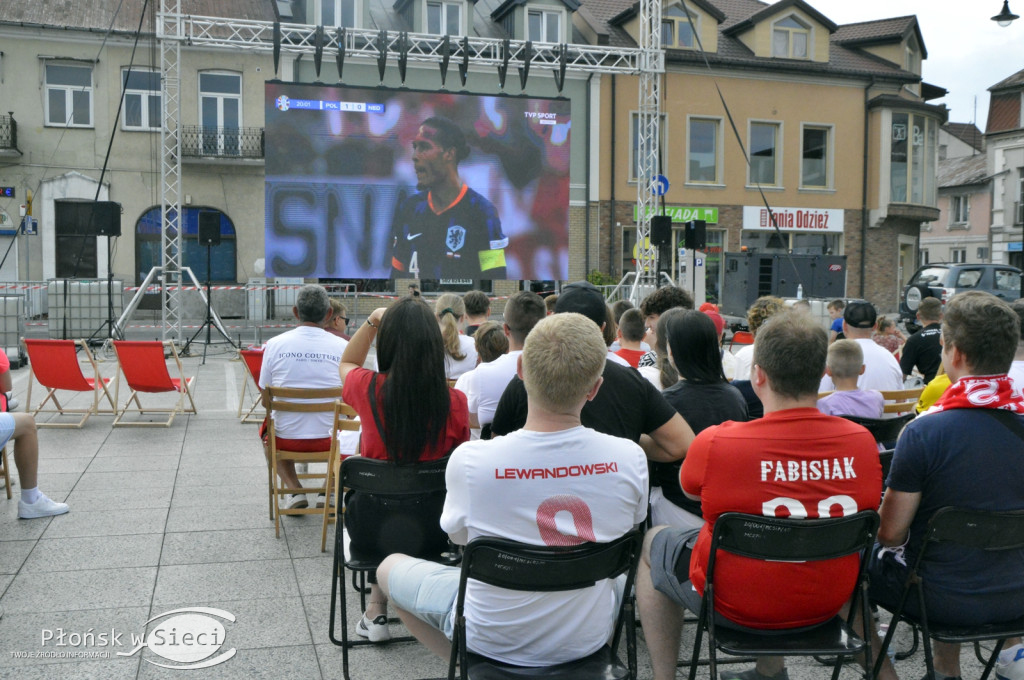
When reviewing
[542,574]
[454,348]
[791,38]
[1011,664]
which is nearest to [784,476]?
[542,574]

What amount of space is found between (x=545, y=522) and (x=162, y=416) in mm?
7576

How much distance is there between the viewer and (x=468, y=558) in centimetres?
244

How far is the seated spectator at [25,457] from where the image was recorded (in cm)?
515

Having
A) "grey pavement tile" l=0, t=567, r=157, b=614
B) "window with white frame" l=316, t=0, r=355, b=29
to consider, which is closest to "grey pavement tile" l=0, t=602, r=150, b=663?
"grey pavement tile" l=0, t=567, r=157, b=614

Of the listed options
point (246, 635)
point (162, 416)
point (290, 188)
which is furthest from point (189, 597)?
point (290, 188)

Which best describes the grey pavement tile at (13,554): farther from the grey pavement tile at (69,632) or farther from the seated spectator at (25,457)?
the grey pavement tile at (69,632)

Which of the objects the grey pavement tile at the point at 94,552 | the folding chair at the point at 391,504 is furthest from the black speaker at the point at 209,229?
the folding chair at the point at 391,504

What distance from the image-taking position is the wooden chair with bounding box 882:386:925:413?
5.23 metres

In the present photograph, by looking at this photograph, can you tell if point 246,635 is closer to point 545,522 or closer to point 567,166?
point 545,522

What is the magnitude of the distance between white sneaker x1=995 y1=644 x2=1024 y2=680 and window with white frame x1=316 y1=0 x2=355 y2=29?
75.8 ft

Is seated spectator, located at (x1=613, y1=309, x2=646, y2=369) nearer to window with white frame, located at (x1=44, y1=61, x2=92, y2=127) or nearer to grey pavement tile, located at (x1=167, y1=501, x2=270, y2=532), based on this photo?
grey pavement tile, located at (x1=167, y1=501, x2=270, y2=532)

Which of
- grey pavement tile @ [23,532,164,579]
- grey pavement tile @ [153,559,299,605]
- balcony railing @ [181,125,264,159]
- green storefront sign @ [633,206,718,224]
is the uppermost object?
balcony railing @ [181,125,264,159]

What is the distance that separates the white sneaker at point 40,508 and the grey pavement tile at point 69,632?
1536 millimetres

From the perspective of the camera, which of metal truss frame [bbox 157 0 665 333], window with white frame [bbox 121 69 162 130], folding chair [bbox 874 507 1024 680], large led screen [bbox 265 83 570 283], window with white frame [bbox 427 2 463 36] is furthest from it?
window with white frame [bbox 427 2 463 36]
